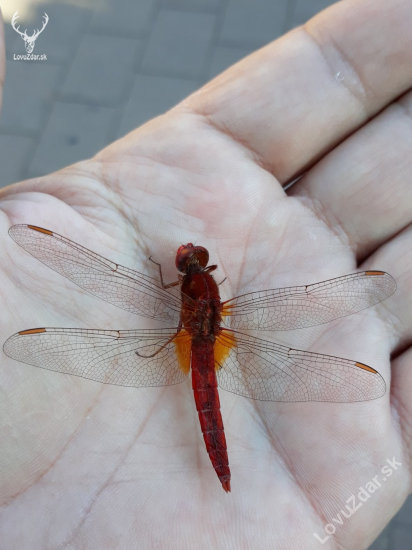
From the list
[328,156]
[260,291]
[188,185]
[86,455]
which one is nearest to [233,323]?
[260,291]

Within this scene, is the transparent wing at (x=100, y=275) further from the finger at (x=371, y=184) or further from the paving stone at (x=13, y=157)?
the paving stone at (x=13, y=157)

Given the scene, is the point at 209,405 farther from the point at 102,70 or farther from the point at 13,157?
the point at 102,70

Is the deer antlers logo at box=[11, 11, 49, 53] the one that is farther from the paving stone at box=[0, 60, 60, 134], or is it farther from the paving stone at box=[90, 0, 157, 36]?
the paving stone at box=[90, 0, 157, 36]

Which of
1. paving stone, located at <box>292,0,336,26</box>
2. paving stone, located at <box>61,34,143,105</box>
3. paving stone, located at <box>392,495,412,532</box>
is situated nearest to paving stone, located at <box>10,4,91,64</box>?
paving stone, located at <box>61,34,143,105</box>

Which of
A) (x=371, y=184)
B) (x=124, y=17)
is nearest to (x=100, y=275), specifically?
(x=371, y=184)

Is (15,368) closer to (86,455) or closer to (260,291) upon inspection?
(86,455)

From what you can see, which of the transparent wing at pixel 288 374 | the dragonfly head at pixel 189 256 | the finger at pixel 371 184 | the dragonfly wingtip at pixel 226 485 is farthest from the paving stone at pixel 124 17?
the dragonfly wingtip at pixel 226 485
